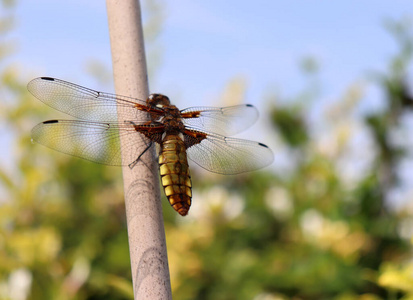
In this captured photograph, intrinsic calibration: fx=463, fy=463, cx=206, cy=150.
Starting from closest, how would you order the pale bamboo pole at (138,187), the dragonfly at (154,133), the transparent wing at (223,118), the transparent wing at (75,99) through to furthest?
1. the pale bamboo pole at (138,187)
2. the dragonfly at (154,133)
3. the transparent wing at (75,99)
4. the transparent wing at (223,118)

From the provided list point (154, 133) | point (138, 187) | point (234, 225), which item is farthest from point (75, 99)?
point (234, 225)

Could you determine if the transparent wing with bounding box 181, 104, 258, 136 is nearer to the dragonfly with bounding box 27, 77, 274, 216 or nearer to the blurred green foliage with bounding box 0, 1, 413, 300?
the dragonfly with bounding box 27, 77, 274, 216

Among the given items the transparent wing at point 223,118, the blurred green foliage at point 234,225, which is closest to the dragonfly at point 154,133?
the transparent wing at point 223,118

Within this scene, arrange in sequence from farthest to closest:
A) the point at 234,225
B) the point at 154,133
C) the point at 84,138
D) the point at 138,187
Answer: the point at 234,225 → the point at 84,138 → the point at 154,133 → the point at 138,187

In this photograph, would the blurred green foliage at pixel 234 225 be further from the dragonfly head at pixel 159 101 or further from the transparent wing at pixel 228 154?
the dragonfly head at pixel 159 101

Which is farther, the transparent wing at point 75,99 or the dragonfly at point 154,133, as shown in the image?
the transparent wing at point 75,99

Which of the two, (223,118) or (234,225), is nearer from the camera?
(223,118)

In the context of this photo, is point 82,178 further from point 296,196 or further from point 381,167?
point 381,167

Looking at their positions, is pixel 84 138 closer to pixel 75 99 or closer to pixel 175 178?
pixel 75 99
